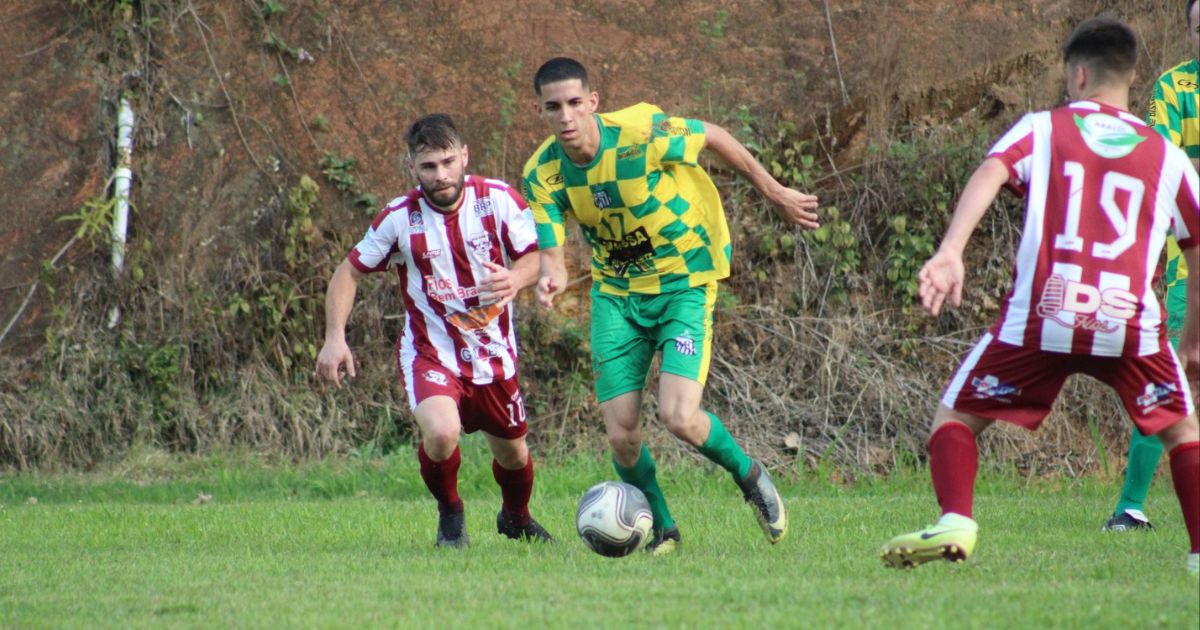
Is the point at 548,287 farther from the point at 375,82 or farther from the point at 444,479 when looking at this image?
the point at 375,82

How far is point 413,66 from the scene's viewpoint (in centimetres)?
1174

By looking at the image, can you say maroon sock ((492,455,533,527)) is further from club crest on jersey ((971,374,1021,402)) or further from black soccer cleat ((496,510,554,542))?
club crest on jersey ((971,374,1021,402))

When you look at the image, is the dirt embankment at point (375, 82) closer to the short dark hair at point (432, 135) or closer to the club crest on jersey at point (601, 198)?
the short dark hair at point (432, 135)

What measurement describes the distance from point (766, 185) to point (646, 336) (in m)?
0.88

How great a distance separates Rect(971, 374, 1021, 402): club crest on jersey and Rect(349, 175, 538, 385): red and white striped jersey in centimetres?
248

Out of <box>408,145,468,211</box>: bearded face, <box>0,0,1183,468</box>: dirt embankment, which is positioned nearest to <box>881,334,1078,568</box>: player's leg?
<box>408,145,468,211</box>: bearded face

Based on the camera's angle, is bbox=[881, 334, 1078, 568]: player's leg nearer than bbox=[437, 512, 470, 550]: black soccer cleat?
Yes

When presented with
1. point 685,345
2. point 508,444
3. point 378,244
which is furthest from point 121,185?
point 685,345

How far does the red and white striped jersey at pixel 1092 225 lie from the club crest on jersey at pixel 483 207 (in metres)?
2.69

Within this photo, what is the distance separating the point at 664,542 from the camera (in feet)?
20.0

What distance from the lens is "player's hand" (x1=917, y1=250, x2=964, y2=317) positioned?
411cm

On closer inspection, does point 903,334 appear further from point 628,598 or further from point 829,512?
point 628,598

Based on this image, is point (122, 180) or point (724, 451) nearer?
point (724, 451)

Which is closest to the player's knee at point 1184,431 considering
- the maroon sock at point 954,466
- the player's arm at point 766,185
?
the maroon sock at point 954,466
